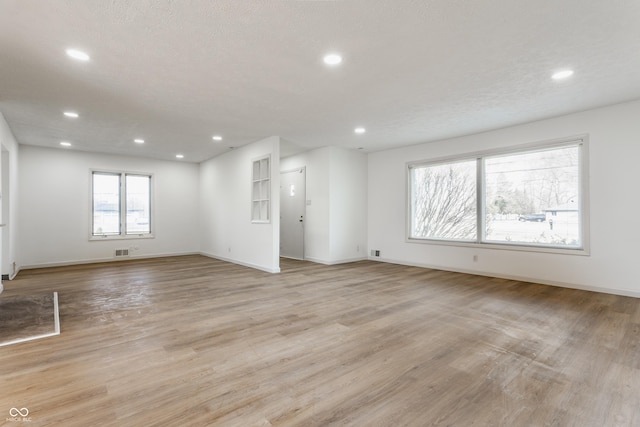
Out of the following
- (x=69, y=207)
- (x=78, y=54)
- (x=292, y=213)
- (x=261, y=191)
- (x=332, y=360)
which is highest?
(x=78, y=54)

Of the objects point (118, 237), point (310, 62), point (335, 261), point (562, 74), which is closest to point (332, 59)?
point (310, 62)

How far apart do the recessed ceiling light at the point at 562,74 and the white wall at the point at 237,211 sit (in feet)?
14.0

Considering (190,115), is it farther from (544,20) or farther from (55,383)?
(544,20)

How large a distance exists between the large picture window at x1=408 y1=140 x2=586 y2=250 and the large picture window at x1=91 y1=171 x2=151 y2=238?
6.83 meters

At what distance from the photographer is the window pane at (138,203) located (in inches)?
310

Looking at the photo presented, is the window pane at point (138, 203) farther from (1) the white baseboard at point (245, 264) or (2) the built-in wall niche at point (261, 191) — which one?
(2) the built-in wall niche at point (261, 191)

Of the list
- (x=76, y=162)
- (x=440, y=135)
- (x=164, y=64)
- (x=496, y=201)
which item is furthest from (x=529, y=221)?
(x=76, y=162)

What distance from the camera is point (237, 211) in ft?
23.2

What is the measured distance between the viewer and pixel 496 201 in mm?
5586

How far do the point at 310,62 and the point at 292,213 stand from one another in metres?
5.08

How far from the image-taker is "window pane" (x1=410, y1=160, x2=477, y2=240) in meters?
5.97

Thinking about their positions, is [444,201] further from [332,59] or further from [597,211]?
[332,59]

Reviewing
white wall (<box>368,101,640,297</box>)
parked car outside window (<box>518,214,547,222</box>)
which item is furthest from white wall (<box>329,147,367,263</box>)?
parked car outside window (<box>518,214,547,222</box>)
